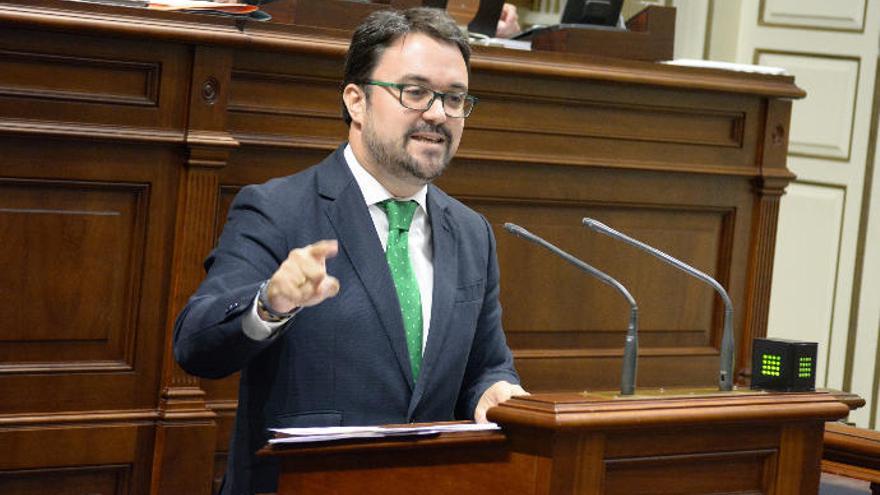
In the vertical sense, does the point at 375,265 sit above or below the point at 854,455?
above

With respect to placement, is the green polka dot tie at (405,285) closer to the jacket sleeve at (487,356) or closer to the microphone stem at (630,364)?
the jacket sleeve at (487,356)

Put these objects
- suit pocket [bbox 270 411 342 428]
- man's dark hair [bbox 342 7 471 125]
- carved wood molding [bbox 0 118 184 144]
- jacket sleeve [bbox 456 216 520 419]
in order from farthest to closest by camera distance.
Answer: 1. carved wood molding [bbox 0 118 184 144]
2. jacket sleeve [bbox 456 216 520 419]
3. man's dark hair [bbox 342 7 471 125]
4. suit pocket [bbox 270 411 342 428]

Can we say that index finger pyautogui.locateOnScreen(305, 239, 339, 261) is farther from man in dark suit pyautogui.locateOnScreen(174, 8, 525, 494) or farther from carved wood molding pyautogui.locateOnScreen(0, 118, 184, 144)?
carved wood molding pyautogui.locateOnScreen(0, 118, 184, 144)

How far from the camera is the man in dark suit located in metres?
2.35

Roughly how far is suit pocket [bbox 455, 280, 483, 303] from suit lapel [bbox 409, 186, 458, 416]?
0.06 feet

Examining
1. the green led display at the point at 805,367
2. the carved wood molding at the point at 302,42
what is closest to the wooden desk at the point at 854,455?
the green led display at the point at 805,367

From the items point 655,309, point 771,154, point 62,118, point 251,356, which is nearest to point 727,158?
point 771,154

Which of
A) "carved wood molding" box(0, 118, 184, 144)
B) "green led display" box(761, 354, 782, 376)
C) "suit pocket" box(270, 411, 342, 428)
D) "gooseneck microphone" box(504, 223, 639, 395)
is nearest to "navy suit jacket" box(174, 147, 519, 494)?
"suit pocket" box(270, 411, 342, 428)

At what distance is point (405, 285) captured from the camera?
2.43m

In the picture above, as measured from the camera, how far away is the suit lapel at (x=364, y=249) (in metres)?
2.38

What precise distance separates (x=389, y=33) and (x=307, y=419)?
0.67 m

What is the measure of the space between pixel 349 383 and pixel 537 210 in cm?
171

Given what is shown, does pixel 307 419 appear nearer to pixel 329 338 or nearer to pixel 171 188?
pixel 329 338

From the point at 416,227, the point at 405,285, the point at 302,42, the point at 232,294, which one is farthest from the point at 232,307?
the point at 302,42
